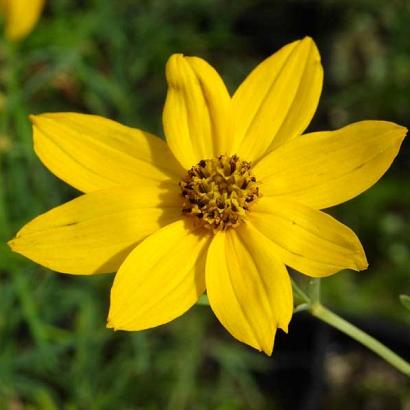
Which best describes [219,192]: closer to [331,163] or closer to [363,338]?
[331,163]

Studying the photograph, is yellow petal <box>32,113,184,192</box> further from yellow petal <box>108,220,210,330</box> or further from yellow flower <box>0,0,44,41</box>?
yellow flower <box>0,0,44,41</box>

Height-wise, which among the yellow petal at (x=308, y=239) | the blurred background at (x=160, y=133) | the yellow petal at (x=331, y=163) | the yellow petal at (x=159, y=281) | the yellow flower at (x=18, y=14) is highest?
the yellow flower at (x=18, y=14)

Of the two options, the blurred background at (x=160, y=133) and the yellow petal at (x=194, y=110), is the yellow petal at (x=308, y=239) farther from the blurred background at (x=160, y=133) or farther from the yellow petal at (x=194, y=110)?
the blurred background at (x=160, y=133)

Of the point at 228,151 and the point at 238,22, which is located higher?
the point at 228,151

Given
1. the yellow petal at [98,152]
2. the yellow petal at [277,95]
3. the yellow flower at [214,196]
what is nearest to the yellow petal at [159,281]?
the yellow flower at [214,196]

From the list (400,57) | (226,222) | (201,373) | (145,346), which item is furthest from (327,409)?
(226,222)

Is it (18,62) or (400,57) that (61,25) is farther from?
(400,57)

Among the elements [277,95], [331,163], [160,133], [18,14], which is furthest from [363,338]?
[160,133]
